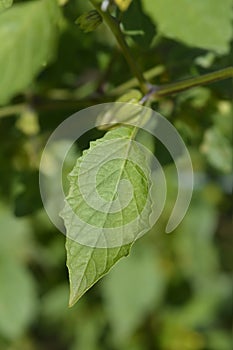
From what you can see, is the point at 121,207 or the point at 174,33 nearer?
the point at 121,207

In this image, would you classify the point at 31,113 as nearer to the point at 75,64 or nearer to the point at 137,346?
the point at 75,64

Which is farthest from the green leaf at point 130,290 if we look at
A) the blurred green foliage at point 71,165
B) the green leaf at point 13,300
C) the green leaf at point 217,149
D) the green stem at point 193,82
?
the green stem at point 193,82

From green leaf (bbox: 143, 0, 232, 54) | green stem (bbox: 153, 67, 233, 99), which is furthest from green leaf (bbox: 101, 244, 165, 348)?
green stem (bbox: 153, 67, 233, 99)

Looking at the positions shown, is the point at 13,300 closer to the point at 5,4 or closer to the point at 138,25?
the point at 138,25

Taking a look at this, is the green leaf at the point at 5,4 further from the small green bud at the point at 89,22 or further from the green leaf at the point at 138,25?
the green leaf at the point at 138,25

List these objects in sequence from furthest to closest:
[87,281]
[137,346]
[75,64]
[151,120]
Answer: [137,346], [75,64], [151,120], [87,281]

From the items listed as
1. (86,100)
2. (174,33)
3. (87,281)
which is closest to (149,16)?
(174,33)

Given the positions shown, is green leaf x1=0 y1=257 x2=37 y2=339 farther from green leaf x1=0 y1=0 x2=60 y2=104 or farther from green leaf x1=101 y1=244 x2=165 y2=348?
green leaf x1=0 y1=0 x2=60 y2=104

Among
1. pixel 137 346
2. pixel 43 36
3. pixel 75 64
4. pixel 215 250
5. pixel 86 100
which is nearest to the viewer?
pixel 43 36
